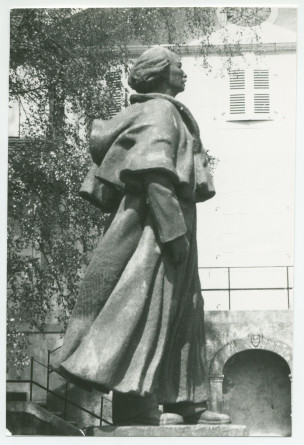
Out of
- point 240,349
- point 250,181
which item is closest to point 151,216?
point 250,181

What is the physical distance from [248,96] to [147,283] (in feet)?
40.6

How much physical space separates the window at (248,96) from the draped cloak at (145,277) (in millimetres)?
10873

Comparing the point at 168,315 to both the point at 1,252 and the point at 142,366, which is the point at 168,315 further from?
the point at 1,252

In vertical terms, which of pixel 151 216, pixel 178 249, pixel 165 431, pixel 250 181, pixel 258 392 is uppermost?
pixel 250 181

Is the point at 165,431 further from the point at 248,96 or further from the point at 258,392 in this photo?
the point at 248,96

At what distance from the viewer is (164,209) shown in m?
6.16

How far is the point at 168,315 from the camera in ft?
20.5

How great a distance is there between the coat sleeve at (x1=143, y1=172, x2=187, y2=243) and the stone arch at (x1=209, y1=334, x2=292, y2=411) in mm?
12304

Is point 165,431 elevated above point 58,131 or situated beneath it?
situated beneath

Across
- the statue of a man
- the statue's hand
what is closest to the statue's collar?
the statue of a man

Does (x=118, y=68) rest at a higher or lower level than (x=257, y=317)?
higher

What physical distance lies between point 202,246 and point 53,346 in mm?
2620

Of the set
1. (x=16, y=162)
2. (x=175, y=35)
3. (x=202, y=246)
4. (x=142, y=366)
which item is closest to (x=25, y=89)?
(x=16, y=162)

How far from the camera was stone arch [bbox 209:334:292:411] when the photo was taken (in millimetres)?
18766
